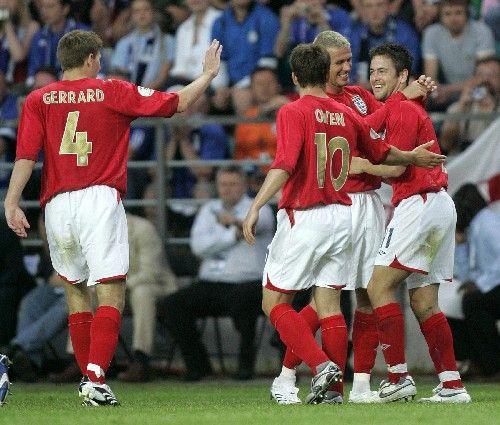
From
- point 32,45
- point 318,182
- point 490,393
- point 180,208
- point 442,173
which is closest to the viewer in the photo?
point 318,182

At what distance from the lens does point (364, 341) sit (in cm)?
1005

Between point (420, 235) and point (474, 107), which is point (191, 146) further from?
point (420, 235)

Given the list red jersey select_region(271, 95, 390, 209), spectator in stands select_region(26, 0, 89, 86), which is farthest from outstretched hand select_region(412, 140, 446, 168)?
spectator in stands select_region(26, 0, 89, 86)

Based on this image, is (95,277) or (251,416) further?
(95,277)

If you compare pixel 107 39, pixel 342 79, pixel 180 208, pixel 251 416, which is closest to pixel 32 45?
pixel 107 39

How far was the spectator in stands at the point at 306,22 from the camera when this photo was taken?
15.2 meters

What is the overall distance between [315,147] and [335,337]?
122cm

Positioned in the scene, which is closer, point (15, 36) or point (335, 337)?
point (335, 337)

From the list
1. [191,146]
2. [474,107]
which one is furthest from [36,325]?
[474,107]

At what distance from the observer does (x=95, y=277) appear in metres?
9.34

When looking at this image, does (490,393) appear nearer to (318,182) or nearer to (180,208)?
(318,182)

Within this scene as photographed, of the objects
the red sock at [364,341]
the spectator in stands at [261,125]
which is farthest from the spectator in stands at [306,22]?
the red sock at [364,341]

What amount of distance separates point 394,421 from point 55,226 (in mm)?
2670

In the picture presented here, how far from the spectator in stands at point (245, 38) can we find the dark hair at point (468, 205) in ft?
9.56
